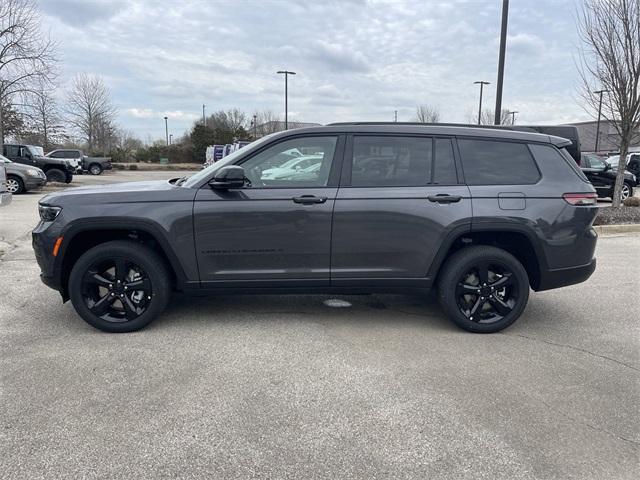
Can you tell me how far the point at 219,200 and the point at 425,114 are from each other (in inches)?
2072

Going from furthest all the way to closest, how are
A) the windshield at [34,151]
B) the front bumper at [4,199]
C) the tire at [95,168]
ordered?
the tire at [95,168] < the windshield at [34,151] < the front bumper at [4,199]

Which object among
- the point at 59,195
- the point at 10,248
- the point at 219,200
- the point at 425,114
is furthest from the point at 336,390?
the point at 425,114

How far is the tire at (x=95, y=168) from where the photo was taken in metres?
35.4

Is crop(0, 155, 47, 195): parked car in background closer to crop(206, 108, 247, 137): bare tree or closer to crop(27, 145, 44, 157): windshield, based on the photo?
crop(27, 145, 44, 157): windshield

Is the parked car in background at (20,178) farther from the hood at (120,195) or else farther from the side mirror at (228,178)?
the side mirror at (228,178)

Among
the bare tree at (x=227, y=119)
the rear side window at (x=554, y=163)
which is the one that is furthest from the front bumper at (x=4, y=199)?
the bare tree at (x=227, y=119)

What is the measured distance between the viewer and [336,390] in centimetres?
328

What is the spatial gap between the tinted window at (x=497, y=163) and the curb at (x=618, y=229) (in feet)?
22.7

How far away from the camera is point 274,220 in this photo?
4117 mm

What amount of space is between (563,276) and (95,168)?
3664 centimetres

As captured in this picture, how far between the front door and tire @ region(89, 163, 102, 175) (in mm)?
35208

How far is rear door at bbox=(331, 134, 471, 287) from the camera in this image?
417 centimetres

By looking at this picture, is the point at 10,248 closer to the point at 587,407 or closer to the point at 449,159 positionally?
the point at 449,159

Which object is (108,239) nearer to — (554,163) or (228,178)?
(228,178)
